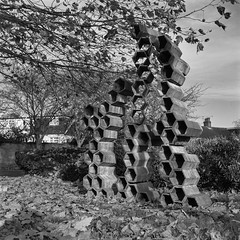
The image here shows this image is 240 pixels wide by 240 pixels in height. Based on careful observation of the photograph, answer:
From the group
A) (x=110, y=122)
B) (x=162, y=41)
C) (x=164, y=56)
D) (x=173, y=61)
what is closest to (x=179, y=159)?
(x=173, y=61)

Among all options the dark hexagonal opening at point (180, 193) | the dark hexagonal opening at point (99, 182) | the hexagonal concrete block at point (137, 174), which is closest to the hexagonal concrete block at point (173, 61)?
the hexagonal concrete block at point (137, 174)

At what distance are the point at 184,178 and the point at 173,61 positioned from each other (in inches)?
76.9

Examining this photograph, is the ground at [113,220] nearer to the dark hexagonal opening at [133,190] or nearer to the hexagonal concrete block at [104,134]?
the dark hexagonal opening at [133,190]

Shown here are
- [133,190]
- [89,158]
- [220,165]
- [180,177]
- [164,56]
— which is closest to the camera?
[180,177]

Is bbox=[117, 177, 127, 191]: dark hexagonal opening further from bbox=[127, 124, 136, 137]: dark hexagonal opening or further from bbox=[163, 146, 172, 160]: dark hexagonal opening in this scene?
bbox=[163, 146, 172, 160]: dark hexagonal opening

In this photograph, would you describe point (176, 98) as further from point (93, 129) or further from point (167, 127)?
point (93, 129)

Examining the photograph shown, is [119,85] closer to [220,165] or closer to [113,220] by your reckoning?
[220,165]

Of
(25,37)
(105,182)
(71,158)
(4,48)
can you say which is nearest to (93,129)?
(105,182)

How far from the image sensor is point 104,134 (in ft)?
24.7

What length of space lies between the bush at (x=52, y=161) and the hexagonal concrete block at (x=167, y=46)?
5.53 metres

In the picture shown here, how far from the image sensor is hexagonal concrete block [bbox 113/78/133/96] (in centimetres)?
740

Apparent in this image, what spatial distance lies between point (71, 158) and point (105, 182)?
Result: 5.61m

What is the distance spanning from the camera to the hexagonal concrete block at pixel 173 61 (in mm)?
6273

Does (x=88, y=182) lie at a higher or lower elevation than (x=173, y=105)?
lower
